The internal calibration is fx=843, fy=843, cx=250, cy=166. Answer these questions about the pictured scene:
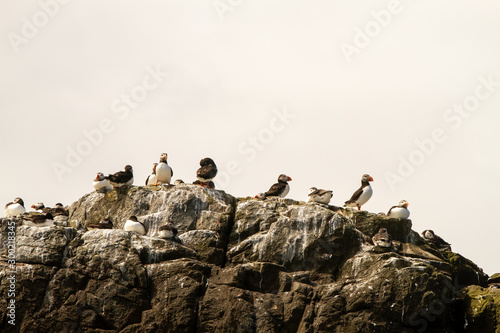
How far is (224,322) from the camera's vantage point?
2245 centimetres

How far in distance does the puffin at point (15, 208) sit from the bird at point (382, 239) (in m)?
12.1

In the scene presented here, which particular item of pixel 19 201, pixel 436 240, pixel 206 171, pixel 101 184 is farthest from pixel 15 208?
pixel 436 240

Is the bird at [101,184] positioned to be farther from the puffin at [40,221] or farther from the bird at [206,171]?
the bird at [206,171]

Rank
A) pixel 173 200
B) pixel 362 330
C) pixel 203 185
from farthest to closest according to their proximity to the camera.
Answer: pixel 203 185 → pixel 173 200 → pixel 362 330

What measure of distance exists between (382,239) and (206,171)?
678cm

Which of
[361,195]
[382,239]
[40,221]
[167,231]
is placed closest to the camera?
[167,231]

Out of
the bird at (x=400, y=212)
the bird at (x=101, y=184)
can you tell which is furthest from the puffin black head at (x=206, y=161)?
the bird at (x=400, y=212)

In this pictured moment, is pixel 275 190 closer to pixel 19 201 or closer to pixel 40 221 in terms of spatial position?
pixel 40 221

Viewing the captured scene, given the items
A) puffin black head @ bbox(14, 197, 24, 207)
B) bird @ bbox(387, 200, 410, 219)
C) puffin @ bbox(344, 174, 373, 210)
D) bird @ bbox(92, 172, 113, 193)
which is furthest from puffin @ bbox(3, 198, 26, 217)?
bird @ bbox(387, 200, 410, 219)

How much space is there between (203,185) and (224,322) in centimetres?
700

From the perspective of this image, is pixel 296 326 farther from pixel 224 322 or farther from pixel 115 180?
pixel 115 180

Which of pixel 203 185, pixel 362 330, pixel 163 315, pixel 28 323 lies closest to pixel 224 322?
pixel 163 315

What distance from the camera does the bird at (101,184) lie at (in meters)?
27.6

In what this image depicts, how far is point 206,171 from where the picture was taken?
28391 millimetres
